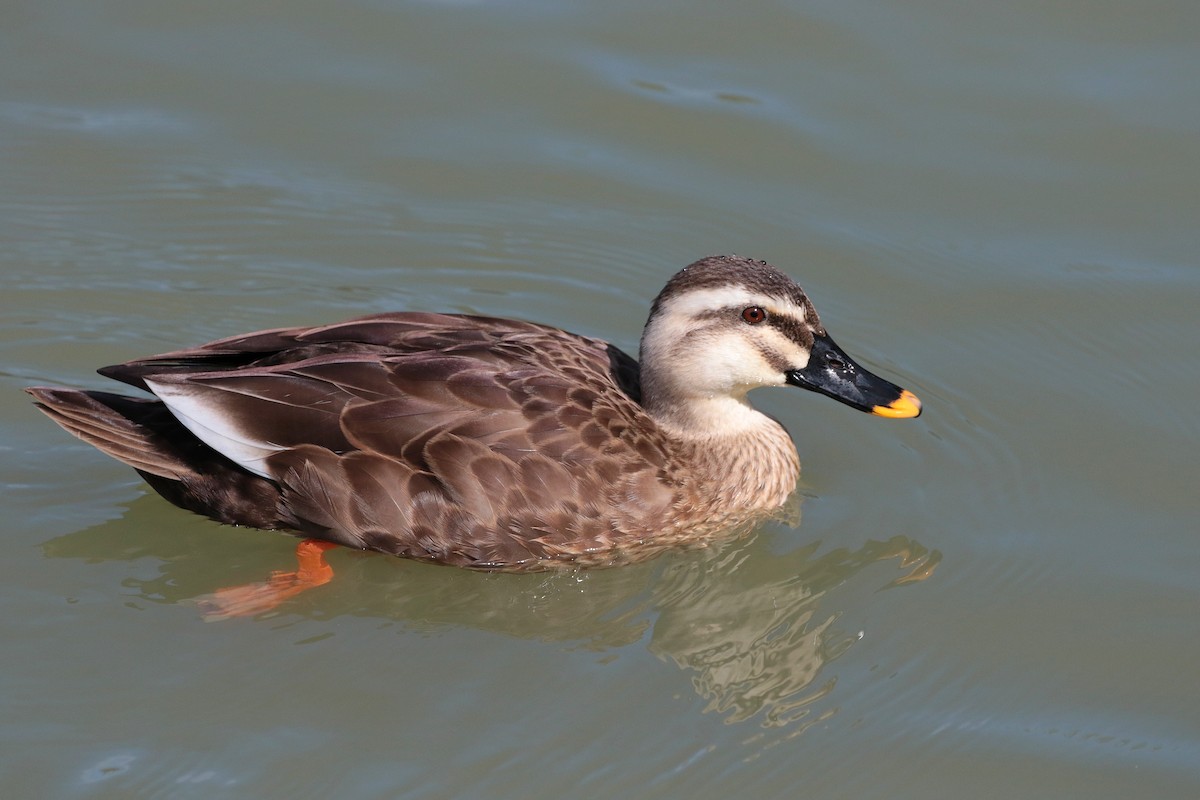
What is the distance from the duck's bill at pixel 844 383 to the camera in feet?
24.6

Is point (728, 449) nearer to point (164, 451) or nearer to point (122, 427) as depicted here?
point (164, 451)

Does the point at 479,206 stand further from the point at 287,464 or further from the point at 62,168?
the point at 287,464

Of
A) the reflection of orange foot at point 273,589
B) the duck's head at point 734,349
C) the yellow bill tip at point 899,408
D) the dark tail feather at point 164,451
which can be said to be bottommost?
the reflection of orange foot at point 273,589

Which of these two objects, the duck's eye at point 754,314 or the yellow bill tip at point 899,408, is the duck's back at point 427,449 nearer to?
the duck's eye at point 754,314

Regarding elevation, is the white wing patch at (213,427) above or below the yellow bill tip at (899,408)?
below

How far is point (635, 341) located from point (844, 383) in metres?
1.82

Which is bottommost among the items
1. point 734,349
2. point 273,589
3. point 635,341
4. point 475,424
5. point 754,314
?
point 273,589

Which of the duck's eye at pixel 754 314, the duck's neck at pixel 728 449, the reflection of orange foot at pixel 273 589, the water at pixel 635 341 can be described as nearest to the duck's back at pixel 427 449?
the reflection of orange foot at pixel 273 589

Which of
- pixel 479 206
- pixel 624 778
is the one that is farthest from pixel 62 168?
pixel 624 778

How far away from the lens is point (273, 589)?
23.2ft

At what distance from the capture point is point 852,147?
1020 centimetres

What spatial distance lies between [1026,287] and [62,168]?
19.8ft

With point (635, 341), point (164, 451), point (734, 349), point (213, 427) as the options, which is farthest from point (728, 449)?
point (164, 451)

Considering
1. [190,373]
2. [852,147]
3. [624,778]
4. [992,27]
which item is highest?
[992,27]
